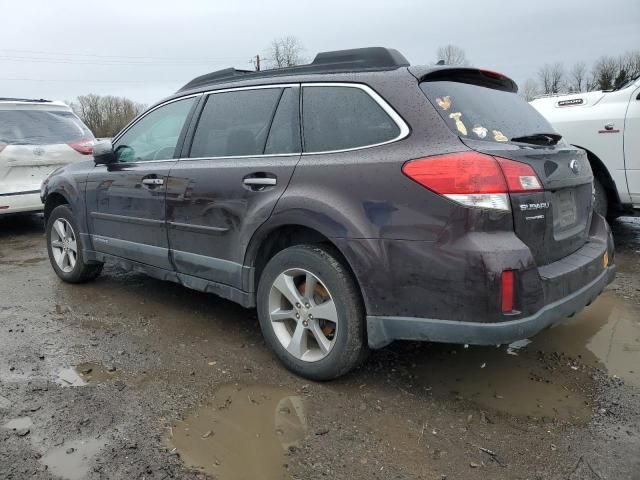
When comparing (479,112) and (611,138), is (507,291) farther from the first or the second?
(611,138)

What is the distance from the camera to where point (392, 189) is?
2643 mm

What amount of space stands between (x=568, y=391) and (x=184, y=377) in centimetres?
219

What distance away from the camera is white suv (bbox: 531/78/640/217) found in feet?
18.0

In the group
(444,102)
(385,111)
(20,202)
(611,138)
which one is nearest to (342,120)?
(385,111)

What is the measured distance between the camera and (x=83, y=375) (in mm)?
3256

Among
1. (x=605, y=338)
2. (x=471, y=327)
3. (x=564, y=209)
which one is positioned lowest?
(x=605, y=338)

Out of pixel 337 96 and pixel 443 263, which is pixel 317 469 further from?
pixel 337 96

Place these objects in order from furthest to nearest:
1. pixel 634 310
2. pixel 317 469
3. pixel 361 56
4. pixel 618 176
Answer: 1. pixel 618 176
2. pixel 634 310
3. pixel 361 56
4. pixel 317 469

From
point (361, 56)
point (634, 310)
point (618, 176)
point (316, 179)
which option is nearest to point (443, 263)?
point (316, 179)

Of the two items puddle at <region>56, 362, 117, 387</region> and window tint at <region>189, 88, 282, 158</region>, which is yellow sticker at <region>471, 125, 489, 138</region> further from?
puddle at <region>56, 362, 117, 387</region>

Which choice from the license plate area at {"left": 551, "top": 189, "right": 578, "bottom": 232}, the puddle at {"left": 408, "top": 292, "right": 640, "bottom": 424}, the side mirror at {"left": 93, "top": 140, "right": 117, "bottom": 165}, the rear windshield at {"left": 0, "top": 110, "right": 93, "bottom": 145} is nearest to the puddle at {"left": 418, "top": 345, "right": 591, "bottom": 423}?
the puddle at {"left": 408, "top": 292, "right": 640, "bottom": 424}

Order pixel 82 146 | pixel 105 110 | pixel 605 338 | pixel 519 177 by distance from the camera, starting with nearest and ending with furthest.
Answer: pixel 519 177
pixel 605 338
pixel 82 146
pixel 105 110

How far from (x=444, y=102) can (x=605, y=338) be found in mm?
2130

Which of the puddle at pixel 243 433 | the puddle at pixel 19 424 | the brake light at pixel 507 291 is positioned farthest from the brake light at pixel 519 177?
the puddle at pixel 19 424
